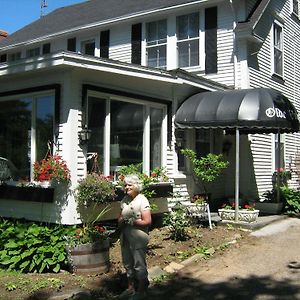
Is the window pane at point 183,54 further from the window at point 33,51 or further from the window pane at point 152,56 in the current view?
the window at point 33,51

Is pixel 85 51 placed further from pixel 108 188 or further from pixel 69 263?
pixel 69 263

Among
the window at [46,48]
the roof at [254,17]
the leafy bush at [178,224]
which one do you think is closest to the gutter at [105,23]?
the window at [46,48]

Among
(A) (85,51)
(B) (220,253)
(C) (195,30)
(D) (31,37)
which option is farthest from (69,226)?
(D) (31,37)

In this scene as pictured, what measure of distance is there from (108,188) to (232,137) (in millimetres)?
6366

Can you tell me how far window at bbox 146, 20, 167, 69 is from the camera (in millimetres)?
15445

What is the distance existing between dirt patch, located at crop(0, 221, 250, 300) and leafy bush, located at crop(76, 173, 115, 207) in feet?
3.44

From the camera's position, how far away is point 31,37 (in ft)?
67.9

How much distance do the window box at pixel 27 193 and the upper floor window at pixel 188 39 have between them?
7.78 meters

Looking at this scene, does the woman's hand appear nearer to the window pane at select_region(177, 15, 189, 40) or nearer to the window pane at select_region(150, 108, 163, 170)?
the window pane at select_region(150, 108, 163, 170)

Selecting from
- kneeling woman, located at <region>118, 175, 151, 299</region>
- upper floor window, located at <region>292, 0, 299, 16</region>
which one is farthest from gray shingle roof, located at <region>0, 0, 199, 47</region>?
kneeling woman, located at <region>118, 175, 151, 299</region>

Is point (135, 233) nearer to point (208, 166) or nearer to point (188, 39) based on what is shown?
point (208, 166)

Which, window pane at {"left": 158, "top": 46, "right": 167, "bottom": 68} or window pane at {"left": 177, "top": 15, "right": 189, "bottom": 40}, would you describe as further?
window pane at {"left": 158, "top": 46, "right": 167, "bottom": 68}

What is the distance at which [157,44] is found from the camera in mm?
15555

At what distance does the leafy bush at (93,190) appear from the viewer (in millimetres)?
8297
